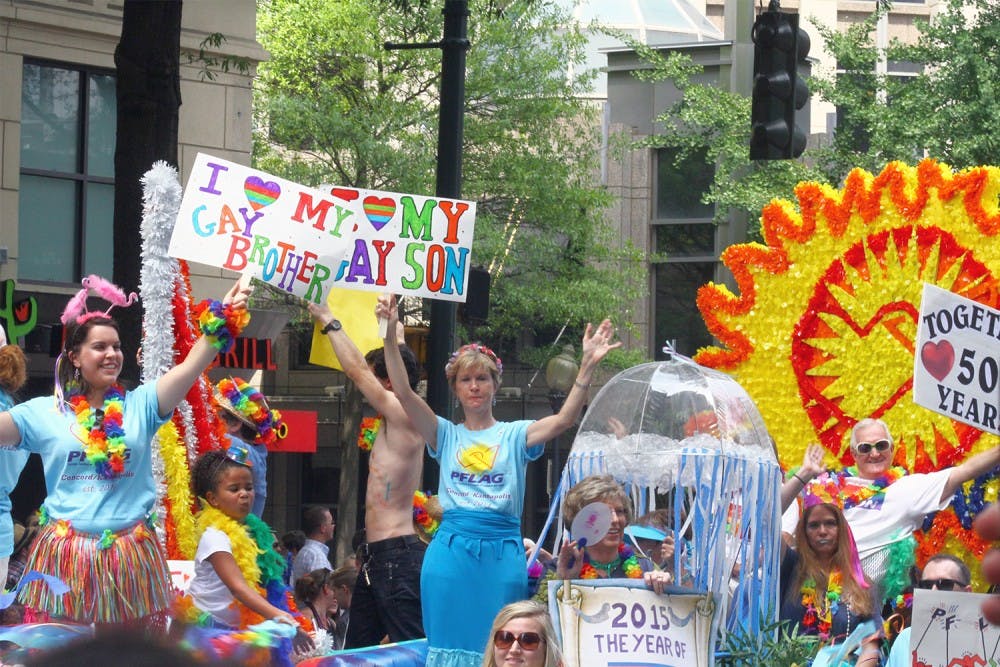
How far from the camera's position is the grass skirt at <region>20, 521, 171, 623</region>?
5.02 m

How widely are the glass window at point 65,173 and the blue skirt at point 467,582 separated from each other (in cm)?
1003

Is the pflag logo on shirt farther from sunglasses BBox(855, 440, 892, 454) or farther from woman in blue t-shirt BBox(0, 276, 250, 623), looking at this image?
sunglasses BBox(855, 440, 892, 454)

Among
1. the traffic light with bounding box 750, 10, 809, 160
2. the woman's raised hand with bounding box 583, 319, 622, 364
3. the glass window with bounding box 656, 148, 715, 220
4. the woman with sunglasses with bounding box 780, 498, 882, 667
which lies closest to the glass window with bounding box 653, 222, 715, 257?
the glass window with bounding box 656, 148, 715, 220

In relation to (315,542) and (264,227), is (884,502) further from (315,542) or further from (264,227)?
(315,542)

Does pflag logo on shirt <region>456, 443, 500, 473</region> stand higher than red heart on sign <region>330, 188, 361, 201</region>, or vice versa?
red heart on sign <region>330, 188, 361, 201</region>

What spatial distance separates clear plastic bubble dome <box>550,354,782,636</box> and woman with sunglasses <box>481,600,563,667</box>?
4.48 ft

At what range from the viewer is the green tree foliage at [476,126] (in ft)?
75.6

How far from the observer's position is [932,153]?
20.3 meters

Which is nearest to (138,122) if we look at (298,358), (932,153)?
(932,153)

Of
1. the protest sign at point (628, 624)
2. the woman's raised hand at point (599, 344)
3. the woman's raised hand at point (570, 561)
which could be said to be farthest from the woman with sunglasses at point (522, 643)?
the woman's raised hand at point (599, 344)

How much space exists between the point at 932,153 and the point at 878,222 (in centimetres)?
1089

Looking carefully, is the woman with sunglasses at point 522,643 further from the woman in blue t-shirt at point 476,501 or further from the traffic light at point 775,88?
the traffic light at point 775,88

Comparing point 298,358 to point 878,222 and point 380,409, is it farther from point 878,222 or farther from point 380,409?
point 380,409

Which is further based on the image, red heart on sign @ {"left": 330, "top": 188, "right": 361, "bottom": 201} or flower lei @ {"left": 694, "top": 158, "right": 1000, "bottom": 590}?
flower lei @ {"left": 694, "top": 158, "right": 1000, "bottom": 590}
